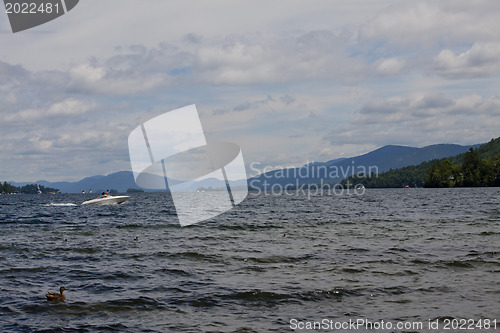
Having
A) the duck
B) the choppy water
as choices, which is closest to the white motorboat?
the choppy water

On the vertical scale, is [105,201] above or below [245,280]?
above

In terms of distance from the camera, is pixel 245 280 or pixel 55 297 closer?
pixel 55 297

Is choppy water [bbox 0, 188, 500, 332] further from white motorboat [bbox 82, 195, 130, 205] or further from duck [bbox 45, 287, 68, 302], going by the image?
white motorboat [bbox 82, 195, 130, 205]

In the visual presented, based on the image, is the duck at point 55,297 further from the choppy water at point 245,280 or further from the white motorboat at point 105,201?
the white motorboat at point 105,201

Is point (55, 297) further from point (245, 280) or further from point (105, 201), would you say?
point (105, 201)

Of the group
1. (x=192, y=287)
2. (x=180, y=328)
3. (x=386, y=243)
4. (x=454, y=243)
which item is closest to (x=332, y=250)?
(x=386, y=243)

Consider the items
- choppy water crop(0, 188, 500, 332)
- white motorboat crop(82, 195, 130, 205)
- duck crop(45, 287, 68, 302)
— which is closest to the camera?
choppy water crop(0, 188, 500, 332)

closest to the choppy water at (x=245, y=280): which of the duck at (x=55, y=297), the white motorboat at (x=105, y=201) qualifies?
the duck at (x=55, y=297)

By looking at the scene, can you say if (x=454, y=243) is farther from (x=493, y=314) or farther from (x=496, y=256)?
(x=493, y=314)

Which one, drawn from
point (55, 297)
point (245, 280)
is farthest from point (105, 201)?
point (55, 297)

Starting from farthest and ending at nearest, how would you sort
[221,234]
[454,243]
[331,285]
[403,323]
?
[221,234]
[454,243]
[331,285]
[403,323]

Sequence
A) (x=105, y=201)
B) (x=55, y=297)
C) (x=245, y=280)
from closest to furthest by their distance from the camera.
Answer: (x=55, y=297) → (x=245, y=280) → (x=105, y=201)

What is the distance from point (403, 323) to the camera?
13.0 metres

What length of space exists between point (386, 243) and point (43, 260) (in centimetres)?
1963
